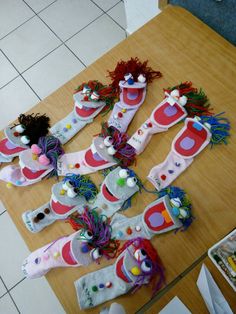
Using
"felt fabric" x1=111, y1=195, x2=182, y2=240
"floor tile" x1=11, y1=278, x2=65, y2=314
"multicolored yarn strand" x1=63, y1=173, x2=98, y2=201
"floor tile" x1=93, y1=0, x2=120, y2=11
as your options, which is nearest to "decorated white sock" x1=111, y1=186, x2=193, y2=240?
"felt fabric" x1=111, y1=195, x2=182, y2=240

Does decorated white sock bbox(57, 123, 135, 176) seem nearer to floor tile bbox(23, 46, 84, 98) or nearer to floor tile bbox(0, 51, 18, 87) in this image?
floor tile bbox(23, 46, 84, 98)

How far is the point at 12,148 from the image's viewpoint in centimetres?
98

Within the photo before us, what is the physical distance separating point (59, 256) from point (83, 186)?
0.22m

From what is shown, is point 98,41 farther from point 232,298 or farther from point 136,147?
point 232,298

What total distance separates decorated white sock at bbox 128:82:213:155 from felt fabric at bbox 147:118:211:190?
5 centimetres

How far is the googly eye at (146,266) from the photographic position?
0.77 metres

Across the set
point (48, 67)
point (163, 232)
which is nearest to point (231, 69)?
point (163, 232)

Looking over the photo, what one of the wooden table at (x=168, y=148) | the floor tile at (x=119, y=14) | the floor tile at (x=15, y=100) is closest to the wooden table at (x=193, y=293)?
the wooden table at (x=168, y=148)

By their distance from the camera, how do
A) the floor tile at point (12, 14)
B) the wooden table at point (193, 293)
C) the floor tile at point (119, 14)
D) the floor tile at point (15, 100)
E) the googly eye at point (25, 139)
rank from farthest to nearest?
the floor tile at point (12, 14)
the floor tile at point (119, 14)
the floor tile at point (15, 100)
the googly eye at point (25, 139)
the wooden table at point (193, 293)

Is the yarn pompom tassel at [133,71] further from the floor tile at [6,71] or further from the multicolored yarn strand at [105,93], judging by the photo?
the floor tile at [6,71]

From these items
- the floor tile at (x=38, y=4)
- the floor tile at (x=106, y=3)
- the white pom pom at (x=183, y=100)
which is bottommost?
the white pom pom at (x=183, y=100)

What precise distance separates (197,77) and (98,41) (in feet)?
3.63

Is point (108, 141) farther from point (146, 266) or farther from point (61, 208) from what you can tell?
point (146, 266)

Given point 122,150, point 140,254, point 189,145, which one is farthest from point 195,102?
point 140,254
